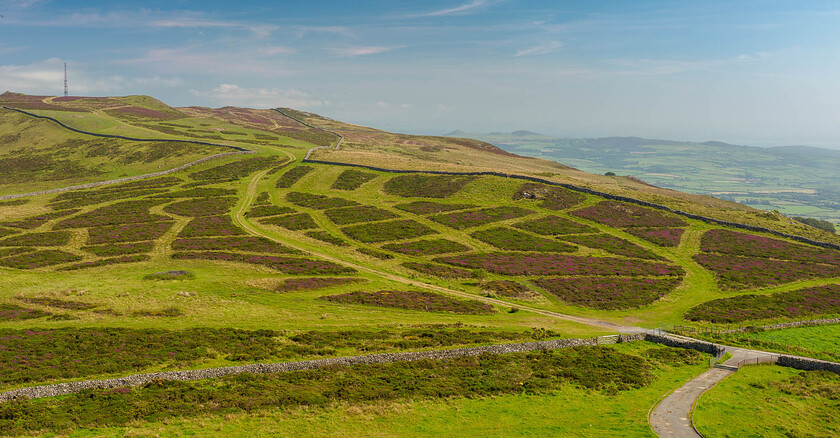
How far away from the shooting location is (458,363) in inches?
1692

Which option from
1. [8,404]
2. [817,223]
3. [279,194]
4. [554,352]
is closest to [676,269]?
[554,352]

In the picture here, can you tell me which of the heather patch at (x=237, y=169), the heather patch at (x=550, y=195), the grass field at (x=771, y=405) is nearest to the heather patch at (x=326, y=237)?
the heather patch at (x=550, y=195)

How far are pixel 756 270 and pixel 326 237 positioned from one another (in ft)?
259

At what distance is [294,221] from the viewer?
97188 mm

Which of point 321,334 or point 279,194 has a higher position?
point 279,194

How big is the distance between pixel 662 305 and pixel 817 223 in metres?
143

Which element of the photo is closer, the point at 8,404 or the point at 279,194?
the point at 8,404

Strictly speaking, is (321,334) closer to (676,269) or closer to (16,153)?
(676,269)

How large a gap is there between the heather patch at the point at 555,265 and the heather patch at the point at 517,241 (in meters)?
3.45

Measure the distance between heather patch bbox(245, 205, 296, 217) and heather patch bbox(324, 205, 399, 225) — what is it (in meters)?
9.64

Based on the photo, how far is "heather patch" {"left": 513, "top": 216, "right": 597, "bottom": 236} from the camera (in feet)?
312

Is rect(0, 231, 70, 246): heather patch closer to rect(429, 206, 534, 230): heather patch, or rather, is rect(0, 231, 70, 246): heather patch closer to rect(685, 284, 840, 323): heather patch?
rect(429, 206, 534, 230): heather patch

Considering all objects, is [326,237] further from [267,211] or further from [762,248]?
[762,248]

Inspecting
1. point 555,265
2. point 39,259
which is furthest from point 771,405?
point 39,259
